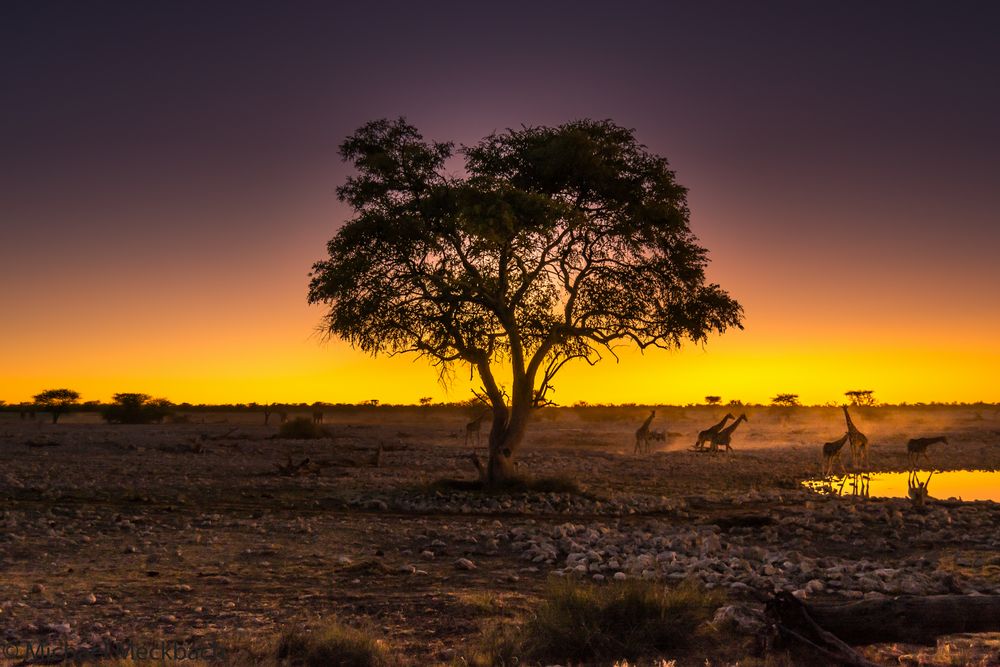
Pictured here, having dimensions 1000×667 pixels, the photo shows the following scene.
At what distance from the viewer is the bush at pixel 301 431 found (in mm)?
50156

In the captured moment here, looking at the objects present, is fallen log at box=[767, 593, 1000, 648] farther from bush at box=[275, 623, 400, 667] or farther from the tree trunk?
the tree trunk

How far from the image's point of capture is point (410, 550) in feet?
45.7

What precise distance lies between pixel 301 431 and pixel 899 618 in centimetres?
4612

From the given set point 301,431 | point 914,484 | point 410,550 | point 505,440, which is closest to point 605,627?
point 410,550

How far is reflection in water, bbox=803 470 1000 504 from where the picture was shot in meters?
26.1

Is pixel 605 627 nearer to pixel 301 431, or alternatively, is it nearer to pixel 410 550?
pixel 410 550

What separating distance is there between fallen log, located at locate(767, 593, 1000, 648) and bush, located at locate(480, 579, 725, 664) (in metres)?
1.04

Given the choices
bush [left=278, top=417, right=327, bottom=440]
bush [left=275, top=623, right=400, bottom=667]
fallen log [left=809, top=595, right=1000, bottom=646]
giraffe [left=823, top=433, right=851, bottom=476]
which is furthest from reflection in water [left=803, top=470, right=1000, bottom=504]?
bush [left=278, top=417, right=327, bottom=440]

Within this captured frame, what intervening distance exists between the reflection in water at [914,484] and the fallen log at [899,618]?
17.2 metres

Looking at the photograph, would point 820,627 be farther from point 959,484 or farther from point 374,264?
point 959,484

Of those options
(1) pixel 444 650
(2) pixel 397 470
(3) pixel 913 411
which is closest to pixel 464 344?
(2) pixel 397 470

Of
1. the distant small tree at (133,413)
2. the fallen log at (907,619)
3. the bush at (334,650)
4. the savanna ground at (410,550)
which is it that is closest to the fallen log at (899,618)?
the fallen log at (907,619)

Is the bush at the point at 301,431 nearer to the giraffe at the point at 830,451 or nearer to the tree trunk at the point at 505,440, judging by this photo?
the tree trunk at the point at 505,440

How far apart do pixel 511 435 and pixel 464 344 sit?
2.97 m
